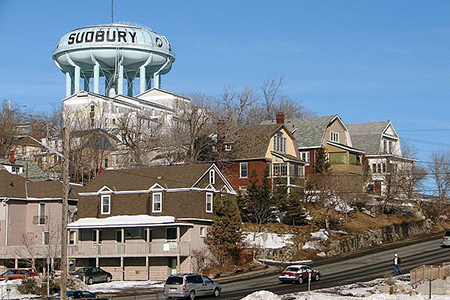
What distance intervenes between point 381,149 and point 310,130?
12515 millimetres

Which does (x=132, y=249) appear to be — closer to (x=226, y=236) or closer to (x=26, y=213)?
(x=226, y=236)

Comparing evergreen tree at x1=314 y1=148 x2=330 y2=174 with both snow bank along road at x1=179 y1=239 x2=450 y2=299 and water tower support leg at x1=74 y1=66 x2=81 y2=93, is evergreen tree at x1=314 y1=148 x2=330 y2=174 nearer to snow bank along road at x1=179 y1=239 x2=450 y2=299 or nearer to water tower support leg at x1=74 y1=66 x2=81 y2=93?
snow bank along road at x1=179 y1=239 x2=450 y2=299

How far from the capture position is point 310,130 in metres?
104

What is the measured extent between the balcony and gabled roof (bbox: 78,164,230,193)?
5558mm

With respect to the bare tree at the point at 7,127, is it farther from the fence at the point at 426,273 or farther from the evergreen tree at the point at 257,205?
the fence at the point at 426,273

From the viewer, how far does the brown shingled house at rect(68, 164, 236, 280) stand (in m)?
69.5

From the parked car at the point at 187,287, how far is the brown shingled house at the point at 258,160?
125 feet

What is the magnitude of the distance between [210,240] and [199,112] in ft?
104

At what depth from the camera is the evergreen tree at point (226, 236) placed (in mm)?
69938

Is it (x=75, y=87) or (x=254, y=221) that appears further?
(x=75, y=87)

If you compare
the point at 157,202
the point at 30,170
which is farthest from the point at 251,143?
the point at 30,170

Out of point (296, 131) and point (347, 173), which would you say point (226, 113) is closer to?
point (296, 131)

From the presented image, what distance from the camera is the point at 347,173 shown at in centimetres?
9581

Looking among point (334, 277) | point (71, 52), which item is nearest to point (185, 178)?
point (334, 277)
